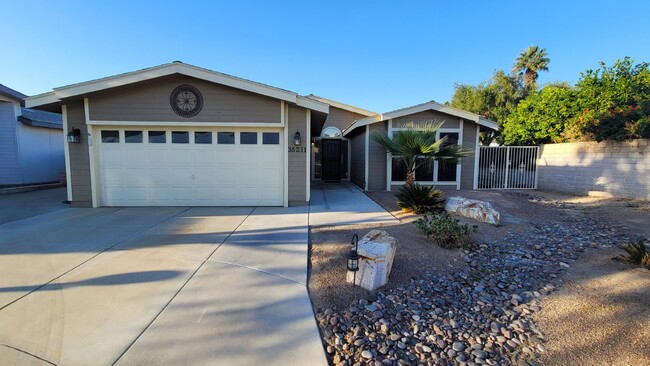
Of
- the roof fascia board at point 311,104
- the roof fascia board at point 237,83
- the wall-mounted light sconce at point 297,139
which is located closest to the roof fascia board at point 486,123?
the roof fascia board at point 311,104

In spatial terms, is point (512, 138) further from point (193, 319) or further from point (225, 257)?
point (193, 319)

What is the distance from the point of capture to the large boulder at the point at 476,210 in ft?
20.8

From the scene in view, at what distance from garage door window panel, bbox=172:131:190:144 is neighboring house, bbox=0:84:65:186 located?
8642 millimetres

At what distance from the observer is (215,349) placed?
247cm

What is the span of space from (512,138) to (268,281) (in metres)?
16.4

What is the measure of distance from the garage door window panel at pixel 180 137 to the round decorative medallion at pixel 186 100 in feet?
1.75

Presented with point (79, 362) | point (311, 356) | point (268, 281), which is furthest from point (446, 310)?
point (79, 362)

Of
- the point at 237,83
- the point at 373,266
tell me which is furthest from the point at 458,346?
the point at 237,83

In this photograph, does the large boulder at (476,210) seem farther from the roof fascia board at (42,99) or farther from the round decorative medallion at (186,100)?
the roof fascia board at (42,99)

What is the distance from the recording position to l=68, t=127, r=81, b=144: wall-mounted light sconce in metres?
8.05

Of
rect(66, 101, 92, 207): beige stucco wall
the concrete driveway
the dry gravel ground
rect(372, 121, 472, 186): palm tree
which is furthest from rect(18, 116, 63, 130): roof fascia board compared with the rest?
rect(372, 121, 472, 186): palm tree

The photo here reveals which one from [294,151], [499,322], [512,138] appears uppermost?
[512,138]

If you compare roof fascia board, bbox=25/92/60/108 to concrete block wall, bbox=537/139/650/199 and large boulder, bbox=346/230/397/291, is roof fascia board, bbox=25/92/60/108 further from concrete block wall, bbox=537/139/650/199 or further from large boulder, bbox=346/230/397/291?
concrete block wall, bbox=537/139/650/199

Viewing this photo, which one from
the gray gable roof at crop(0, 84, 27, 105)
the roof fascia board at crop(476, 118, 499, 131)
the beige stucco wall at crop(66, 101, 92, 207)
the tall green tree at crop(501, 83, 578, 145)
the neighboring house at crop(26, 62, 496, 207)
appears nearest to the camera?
the neighboring house at crop(26, 62, 496, 207)
